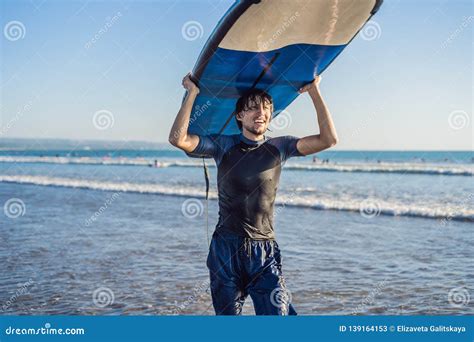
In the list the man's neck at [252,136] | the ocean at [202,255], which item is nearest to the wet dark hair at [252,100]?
the man's neck at [252,136]

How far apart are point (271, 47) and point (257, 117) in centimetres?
49

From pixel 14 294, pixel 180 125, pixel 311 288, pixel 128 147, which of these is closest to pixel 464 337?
pixel 311 288

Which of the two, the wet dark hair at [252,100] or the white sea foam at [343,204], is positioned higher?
the white sea foam at [343,204]

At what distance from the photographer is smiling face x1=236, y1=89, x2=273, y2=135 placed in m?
2.91

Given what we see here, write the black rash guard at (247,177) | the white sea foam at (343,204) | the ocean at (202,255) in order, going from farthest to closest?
the white sea foam at (343,204), the ocean at (202,255), the black rash guard at (247,177)

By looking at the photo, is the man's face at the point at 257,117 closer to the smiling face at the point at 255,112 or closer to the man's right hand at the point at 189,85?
the smiling face at the point at 255,112

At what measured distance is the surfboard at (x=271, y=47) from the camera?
2.80 meters

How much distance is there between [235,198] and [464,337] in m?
2.02

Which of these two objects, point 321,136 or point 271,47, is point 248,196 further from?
point 271,47

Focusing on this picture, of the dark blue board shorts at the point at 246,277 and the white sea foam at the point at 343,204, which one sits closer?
the dark blue board shorts at the point at 246,277

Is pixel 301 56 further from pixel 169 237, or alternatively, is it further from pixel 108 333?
→ pixel 169 237

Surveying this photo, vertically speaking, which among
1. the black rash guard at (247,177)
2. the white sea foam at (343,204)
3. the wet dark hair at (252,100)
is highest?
the white sea foam at (343,204)

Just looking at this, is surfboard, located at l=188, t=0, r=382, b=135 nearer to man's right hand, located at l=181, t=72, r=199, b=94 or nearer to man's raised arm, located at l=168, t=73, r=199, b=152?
man's right hand, located at l=181, t=72, r=199, b=94

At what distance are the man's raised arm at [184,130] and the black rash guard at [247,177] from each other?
0.25 ft
